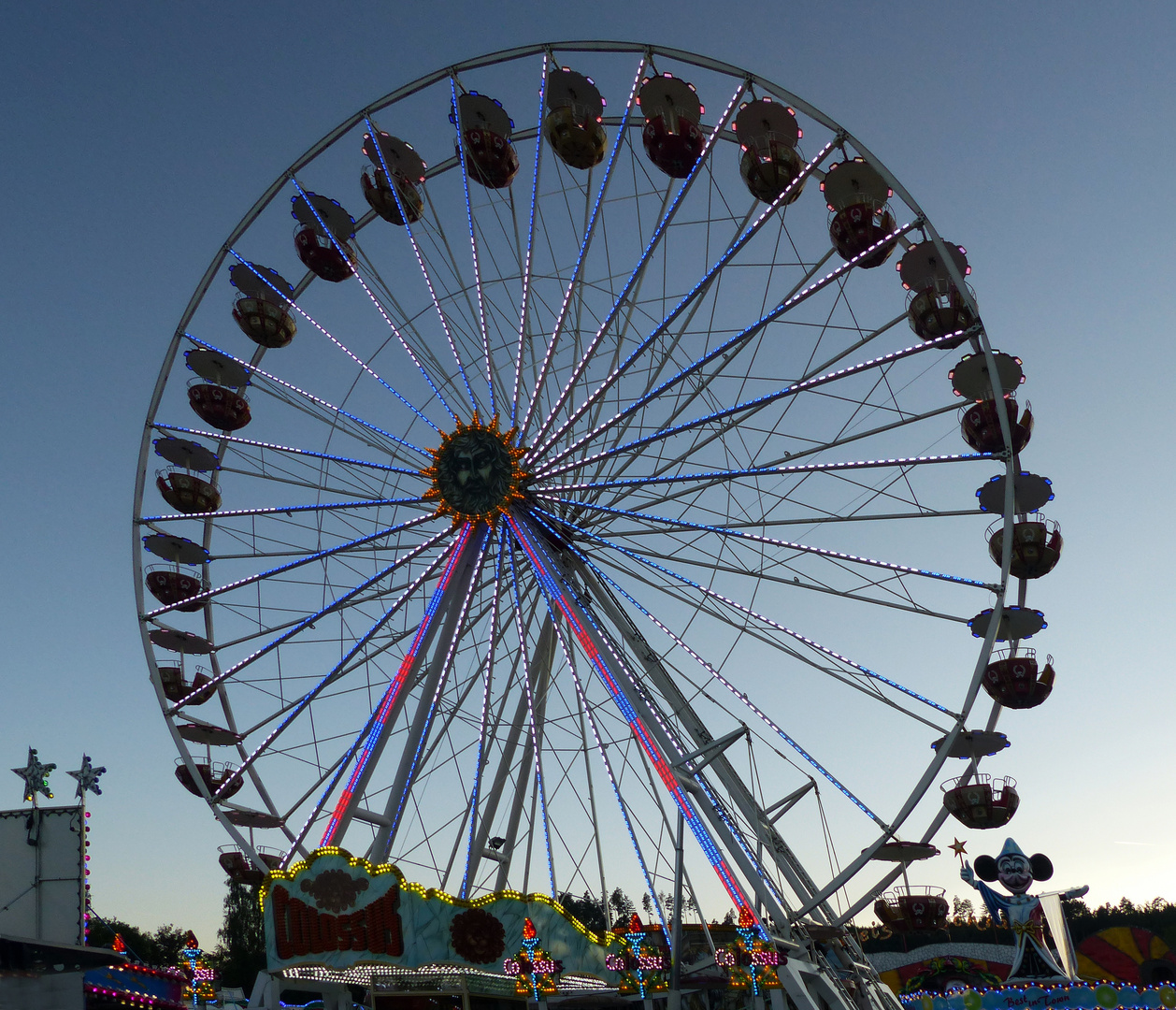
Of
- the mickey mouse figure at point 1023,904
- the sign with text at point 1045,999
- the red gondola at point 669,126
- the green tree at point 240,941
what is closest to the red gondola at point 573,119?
the red gondola at point 669,126

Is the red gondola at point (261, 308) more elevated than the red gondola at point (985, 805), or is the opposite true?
the red gondola at point (261, 308)

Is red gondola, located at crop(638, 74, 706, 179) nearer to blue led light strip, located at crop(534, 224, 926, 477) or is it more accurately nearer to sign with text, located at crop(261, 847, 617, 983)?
blue led light strip, located at crop(534, 224, 926, 477)

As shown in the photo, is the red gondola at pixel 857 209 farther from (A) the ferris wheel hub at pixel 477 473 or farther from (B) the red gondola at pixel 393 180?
(B) the red gondola at pixel 393 180

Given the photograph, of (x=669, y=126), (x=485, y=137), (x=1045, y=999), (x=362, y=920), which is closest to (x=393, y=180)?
(x=485, y=137)

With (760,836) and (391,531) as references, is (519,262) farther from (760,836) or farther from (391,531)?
(760,836)

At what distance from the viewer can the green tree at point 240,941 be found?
50375 millimetres

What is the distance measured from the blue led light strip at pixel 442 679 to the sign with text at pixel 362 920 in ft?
3.45

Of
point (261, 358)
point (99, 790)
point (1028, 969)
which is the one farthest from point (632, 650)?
point (1028, 969)

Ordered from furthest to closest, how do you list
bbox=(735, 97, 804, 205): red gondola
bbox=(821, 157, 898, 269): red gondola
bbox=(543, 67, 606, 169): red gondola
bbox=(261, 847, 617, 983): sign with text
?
1. bbox=(543, 67, 606, 169): red gondola
2. bbox=(735, 97, 804, 205): red gondola
3. bbox=(821, 157, 898, 269): red gondola
4. bbox=(261, 847, 617, 983): sign with text

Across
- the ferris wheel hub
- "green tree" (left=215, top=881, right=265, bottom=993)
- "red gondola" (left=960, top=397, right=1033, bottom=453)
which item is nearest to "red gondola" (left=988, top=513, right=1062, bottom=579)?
"red gondola" (left=960, top=397, right=1033, bottom=453)

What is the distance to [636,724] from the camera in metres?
16.2

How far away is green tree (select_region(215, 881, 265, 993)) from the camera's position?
50375 millimetres

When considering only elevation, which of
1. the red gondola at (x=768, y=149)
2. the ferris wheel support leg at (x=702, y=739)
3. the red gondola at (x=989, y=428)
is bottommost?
the ferris wheel support leg at (x=702, y=739)

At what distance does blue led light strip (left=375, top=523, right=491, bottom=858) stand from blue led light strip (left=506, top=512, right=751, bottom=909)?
22.8 inches
